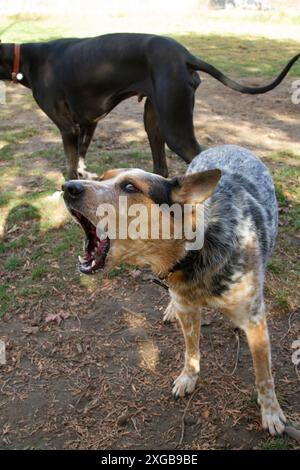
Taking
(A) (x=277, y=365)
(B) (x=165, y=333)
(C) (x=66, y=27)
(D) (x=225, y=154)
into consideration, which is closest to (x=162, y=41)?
(D) (x=225, y=154)

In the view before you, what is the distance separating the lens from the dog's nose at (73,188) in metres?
2.55

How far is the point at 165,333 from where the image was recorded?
13.1 feet

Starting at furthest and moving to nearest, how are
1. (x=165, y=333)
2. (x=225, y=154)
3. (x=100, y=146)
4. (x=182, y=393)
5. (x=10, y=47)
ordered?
(x=100, y=146)
(x=10, y=47)
(x=165, y=333)
(x=225, y=154)
(x=182, y=393)

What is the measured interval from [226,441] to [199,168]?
1980 mm

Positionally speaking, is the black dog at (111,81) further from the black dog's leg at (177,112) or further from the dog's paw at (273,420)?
the dog's paw at (273,420)

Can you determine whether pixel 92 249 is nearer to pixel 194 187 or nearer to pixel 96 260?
pixel 96 260

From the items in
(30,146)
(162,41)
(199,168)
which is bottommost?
(30,146)

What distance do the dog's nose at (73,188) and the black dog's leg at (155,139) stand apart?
3455 millimetres

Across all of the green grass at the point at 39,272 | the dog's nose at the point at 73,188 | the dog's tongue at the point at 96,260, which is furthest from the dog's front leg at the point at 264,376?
the green grass at the point at 39,272

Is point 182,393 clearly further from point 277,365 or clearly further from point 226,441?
point 277,365

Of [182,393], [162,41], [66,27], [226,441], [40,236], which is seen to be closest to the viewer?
[226,441]

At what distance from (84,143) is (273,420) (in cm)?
430

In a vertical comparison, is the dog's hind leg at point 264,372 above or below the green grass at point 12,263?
above

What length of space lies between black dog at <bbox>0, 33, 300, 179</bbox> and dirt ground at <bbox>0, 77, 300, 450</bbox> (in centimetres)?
159
